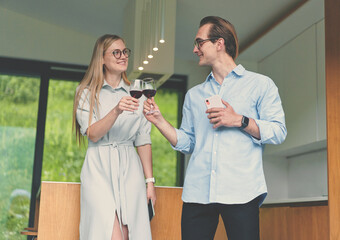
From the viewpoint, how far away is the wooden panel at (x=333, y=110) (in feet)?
7.22

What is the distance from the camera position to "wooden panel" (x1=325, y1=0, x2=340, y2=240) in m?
2.20

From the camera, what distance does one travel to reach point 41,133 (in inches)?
216

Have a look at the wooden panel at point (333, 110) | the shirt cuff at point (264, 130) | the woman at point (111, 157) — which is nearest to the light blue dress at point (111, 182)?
the woman at point (111, 157)

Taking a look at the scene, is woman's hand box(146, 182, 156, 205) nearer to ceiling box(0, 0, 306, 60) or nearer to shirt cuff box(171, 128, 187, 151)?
shirt cuff box(171, 128, 187, 151)

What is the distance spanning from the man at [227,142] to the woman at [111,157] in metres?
0.32

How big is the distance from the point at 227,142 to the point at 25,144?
406 centimetres

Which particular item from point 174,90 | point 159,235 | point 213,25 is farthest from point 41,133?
point 213,25

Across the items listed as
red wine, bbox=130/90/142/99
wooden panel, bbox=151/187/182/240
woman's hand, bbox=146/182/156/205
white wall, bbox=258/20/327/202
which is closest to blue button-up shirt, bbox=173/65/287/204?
red wine, bbox=130/90/142/99

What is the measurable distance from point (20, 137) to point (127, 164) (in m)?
3.56

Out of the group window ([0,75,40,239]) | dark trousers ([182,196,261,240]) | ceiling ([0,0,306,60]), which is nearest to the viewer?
dark trousers ([182,196,261,240])

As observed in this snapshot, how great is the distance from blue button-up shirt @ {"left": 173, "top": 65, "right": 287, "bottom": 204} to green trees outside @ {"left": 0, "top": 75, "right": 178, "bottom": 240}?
12.6 ft

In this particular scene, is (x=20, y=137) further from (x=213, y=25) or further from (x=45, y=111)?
(x=213, y=25)

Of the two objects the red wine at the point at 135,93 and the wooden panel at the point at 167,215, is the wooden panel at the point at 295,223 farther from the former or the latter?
the red wine at the point at 135,93

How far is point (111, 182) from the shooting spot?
220cm
